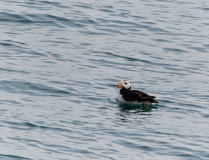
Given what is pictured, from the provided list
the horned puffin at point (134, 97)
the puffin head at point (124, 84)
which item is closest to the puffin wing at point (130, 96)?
the horned puffin at point (134, 97)

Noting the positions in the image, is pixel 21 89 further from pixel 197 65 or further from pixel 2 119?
pixel 197 65

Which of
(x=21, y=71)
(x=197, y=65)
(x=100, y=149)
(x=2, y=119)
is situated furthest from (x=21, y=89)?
(x=197, y=65)

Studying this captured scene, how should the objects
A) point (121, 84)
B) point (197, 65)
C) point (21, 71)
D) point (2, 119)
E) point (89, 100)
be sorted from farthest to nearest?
1. point (197, 65)
2. point (21, 71)
3. point (121, 84)
4. point (89, 100)
5. point (2, 119)

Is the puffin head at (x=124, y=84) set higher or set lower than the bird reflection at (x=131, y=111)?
higher

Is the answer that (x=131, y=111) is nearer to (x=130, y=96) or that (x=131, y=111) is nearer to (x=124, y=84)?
(x=130, y=96)

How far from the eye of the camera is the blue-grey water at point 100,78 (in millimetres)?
8773

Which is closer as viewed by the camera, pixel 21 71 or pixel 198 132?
pixel 198 132

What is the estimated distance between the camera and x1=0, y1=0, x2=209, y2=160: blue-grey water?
28.8 feet

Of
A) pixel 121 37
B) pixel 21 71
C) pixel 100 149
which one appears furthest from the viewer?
pixel 121 37

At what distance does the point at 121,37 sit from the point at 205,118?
29.4ft

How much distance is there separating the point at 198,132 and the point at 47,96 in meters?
4.24

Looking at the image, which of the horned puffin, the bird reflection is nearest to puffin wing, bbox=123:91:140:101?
the horned puffin

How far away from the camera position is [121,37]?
62.7 feet

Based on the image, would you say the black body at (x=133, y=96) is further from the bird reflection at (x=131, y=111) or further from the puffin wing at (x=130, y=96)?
the bird reflection at (x=131, y=111)
